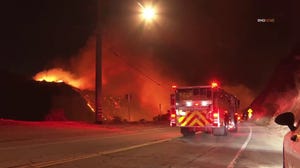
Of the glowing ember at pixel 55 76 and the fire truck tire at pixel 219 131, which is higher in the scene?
the glowing ember at pixel 55 76

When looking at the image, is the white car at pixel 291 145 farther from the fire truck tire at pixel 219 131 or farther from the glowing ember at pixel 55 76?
the glowing ember at pixel 55 76

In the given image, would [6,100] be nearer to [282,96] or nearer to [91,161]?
[91,161]

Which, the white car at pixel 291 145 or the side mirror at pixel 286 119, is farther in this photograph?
the side mirror at pixel 286 119

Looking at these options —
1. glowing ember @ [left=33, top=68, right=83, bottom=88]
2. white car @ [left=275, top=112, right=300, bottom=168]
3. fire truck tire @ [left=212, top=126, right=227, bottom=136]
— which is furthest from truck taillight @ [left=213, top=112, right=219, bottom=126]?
glowing ember @ [left=33, top=68, right=83, bottom=88]

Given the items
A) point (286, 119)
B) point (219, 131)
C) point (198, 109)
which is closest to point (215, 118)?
point (198, 109)

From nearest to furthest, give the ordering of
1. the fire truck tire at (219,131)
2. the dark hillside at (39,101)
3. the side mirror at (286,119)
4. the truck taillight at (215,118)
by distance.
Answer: the side mirror at (286,119) → the truck taillight at (215,118) → the fire truck tire at (219,131) → the dark hillside at (39,101)

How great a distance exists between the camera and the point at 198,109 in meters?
25.6

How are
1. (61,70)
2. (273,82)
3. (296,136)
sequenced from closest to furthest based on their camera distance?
(296,136) < (61,70) < (273,82)

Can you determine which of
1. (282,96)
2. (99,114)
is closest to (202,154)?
(99,114)

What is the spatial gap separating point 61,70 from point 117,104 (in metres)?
7.19

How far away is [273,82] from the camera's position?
87.4 m

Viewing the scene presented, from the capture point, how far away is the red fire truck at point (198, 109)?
25438mm

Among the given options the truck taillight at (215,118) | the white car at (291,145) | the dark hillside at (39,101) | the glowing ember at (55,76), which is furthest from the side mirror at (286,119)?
the glowing ember at (55,76)

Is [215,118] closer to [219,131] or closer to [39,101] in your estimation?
[219,131]
